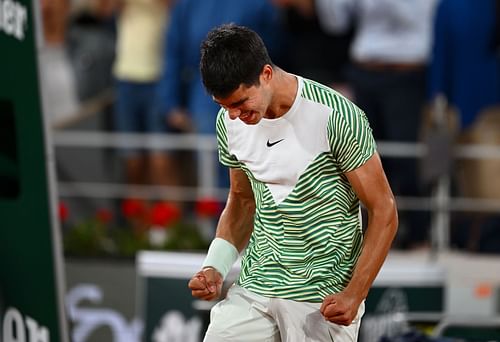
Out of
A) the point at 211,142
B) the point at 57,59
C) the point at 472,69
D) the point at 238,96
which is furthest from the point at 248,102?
the point at 57,59

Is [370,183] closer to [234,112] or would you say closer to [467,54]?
[234,112]

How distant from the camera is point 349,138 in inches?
165

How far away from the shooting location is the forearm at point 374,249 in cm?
421

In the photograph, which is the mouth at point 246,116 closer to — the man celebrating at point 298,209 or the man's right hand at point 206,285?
the man celebrating at point 298,209

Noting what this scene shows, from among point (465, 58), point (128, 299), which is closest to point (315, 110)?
point (128, 299)

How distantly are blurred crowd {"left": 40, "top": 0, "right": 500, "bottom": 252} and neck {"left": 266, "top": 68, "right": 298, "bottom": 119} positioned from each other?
392 centimetres

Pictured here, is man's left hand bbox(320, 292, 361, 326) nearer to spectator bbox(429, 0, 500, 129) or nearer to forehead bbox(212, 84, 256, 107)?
forehead bbox(212, 84, 256, 107)

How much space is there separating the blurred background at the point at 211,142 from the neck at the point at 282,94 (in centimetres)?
278

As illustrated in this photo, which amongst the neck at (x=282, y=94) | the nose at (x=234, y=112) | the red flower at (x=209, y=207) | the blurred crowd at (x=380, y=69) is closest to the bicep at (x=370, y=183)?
the neck at (x=282, y=94)

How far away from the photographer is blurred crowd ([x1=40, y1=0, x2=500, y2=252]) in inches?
337

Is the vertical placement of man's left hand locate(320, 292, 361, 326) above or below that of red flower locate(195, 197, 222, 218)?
above

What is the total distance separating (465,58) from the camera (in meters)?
8.60

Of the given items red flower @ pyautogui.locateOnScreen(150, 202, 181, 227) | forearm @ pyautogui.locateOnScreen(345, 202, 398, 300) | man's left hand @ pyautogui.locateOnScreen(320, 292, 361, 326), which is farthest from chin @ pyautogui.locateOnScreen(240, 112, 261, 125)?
red flower @ pyautogui.locateOnScreen(150, 202, 181, 227)

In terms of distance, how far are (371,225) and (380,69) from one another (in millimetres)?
4628
